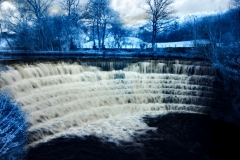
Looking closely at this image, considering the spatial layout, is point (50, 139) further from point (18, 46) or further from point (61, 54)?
point (18, 46)

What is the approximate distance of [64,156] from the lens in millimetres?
8094

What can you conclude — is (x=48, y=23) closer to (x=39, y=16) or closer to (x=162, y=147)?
(x=39, y=16)

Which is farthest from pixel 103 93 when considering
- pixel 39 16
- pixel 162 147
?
pixel 39 16

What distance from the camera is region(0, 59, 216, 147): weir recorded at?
9.79 meters

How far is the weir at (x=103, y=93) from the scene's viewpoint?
9.79 meters

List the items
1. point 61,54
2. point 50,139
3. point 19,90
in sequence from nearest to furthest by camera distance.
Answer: point 50,139 < point 19,90 < point 61,54

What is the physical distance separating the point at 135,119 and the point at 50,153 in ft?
16.8

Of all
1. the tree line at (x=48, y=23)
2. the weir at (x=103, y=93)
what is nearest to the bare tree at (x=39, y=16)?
the tree line at (x=48, y=23)

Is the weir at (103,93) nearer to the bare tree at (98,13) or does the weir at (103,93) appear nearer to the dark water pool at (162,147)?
the dark water pool at (162,147)

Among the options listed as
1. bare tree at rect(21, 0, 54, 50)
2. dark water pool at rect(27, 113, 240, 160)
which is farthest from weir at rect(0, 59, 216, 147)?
bare tree at rect(21, 0, 54, 50)

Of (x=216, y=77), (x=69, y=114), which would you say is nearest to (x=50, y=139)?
(x=69, y=114)

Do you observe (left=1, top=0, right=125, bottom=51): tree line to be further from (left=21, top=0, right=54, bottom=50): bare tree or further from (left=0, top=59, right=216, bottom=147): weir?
(left=0, top=59, right=216, bottom=147): weir

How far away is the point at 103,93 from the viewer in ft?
42.7

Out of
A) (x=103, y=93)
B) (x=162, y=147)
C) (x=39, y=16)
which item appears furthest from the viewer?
(x=39, y=16)
